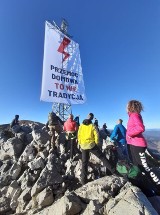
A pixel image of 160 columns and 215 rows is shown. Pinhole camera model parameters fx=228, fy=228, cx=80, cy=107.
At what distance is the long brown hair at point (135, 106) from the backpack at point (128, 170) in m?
2.03

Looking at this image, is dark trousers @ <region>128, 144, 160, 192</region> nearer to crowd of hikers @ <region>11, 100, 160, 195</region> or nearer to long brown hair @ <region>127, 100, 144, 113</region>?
crowd of hikers @ <region>11, 100, 160, 195</region>

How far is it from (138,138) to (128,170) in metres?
1.92

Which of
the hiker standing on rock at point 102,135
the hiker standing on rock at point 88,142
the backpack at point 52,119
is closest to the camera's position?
the hiker standing on rock at point 88,142

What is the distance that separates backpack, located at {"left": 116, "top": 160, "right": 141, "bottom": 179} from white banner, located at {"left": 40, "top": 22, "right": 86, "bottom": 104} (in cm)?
1507

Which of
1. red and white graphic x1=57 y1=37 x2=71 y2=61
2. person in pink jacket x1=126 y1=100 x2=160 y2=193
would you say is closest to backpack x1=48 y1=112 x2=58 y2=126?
person in pink jacket x1=126 y1=100 x2=160 y2=193

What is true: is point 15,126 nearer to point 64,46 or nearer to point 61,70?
point 61,70

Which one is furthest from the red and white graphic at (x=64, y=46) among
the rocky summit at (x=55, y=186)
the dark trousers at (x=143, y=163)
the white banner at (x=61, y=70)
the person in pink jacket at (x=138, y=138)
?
the dark trousers at (x=143, y=163)

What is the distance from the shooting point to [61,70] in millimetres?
25328

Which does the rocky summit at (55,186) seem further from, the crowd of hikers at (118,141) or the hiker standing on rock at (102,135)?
the hiker standing on rock at (102,135)

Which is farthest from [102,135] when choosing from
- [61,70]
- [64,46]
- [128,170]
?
[64,46]

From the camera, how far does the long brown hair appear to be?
24.6 feet

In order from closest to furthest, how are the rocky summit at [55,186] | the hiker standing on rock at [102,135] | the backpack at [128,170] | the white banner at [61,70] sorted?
the rocky summit at [55,186]
the backpack at [128,170]
the hiker standing on rock at [102,135]
the white banner at [61,70]

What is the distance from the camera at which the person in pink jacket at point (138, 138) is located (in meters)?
7.33

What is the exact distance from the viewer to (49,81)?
2391 centimetres
